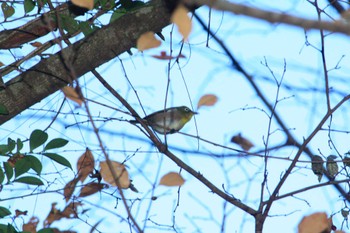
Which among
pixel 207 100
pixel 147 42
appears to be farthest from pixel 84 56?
pixel 147 42

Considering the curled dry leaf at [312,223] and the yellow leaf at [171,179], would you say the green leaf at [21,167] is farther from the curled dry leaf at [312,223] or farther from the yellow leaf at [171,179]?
the curled dry leaf at [312,223]

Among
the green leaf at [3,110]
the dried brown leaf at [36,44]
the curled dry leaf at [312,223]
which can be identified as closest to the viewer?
the curled dry leaf at [312,223]

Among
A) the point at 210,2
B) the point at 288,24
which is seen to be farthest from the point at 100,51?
the point at 288,24

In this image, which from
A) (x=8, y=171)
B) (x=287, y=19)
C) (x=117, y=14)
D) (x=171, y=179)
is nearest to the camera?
(x=287, y=19)

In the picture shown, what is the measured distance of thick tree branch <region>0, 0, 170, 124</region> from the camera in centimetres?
270

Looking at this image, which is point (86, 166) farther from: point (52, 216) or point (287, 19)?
point (287, 19)

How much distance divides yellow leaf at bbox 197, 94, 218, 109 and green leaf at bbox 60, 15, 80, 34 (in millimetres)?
1018

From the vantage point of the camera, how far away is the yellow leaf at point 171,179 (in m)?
1.81

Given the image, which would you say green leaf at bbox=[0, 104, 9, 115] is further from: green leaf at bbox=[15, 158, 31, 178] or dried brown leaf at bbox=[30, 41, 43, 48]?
dried brown leaf at bbox=[30, 41, 43, 48]

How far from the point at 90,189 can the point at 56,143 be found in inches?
11.2

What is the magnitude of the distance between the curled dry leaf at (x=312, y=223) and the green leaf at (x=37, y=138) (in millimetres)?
1344

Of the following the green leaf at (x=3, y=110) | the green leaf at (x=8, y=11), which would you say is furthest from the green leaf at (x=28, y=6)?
the green leaf at (x=3, y=110)

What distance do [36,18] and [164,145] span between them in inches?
42.2

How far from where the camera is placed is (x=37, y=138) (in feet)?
8.61
